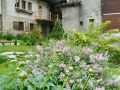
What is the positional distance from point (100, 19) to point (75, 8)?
8.34 ft

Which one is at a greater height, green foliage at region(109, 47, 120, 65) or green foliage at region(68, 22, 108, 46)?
green foliage at region(68, 22, 108, 46)

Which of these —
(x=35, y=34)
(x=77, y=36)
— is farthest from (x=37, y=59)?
(x=35, y=34)

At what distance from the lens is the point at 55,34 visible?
29.0 meters

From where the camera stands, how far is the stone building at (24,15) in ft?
106

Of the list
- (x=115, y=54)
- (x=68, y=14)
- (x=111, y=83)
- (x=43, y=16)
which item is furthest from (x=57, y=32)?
(x=111, y=83)

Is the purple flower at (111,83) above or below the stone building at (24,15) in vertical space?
below

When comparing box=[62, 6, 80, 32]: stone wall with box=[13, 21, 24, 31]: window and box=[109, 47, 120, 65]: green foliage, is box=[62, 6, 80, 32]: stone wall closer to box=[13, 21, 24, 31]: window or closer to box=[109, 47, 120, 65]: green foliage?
box=[13, 21, 24, 31]: window

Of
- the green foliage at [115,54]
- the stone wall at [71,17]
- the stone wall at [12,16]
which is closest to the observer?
the green foliage at [115,54]

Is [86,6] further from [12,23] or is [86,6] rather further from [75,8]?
[12,23]

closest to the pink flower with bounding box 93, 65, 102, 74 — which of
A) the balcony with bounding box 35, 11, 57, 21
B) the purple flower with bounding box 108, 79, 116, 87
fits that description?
the purple flower with bounding box 108, 79, 116, 87

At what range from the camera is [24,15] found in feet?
117

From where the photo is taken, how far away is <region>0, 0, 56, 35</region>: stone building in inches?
1277

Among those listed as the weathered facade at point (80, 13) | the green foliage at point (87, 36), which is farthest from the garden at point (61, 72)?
the weathered facade at point (80, 13)

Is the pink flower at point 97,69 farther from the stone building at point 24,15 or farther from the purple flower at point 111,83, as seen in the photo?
the stone building at point 24,15
